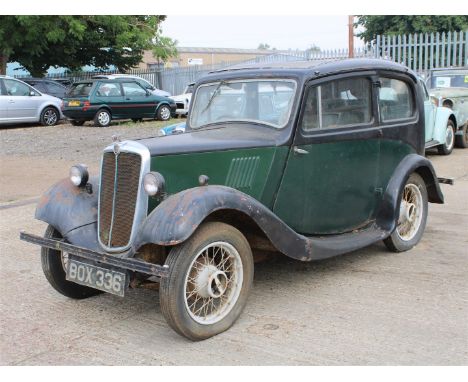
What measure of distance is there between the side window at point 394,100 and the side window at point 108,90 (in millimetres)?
14086

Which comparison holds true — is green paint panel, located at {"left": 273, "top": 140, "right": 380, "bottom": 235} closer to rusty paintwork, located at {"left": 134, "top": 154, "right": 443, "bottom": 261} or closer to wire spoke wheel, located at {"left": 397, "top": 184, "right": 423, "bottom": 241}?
rusty paintwork, located at {"left": 134, "top": 154, "right": 443, "bottom": 261}

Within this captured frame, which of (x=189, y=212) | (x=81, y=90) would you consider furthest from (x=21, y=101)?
(x=189, y=212)

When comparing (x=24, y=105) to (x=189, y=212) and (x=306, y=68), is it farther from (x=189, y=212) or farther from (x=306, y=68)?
(x=189, y=212)

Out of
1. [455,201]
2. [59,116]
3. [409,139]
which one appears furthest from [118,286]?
[59,116]

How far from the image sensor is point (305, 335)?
153 inches

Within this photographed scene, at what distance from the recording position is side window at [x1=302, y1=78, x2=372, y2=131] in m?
4.88

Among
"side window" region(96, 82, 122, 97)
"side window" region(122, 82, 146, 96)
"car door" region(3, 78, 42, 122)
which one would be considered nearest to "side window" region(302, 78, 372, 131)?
"side window" region(96, 82, 122, 97)

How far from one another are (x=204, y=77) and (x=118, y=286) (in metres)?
2.46

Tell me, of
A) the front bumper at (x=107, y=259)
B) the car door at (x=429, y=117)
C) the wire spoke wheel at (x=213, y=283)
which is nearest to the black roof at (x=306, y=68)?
the wire spoke wheel at (x=213, y=283)

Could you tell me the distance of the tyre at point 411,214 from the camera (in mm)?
5789

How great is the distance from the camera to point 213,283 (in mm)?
4047

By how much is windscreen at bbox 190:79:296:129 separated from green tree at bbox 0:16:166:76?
18.7 meters

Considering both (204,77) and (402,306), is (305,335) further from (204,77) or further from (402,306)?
(204,77)

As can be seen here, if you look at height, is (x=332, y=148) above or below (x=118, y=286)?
above
